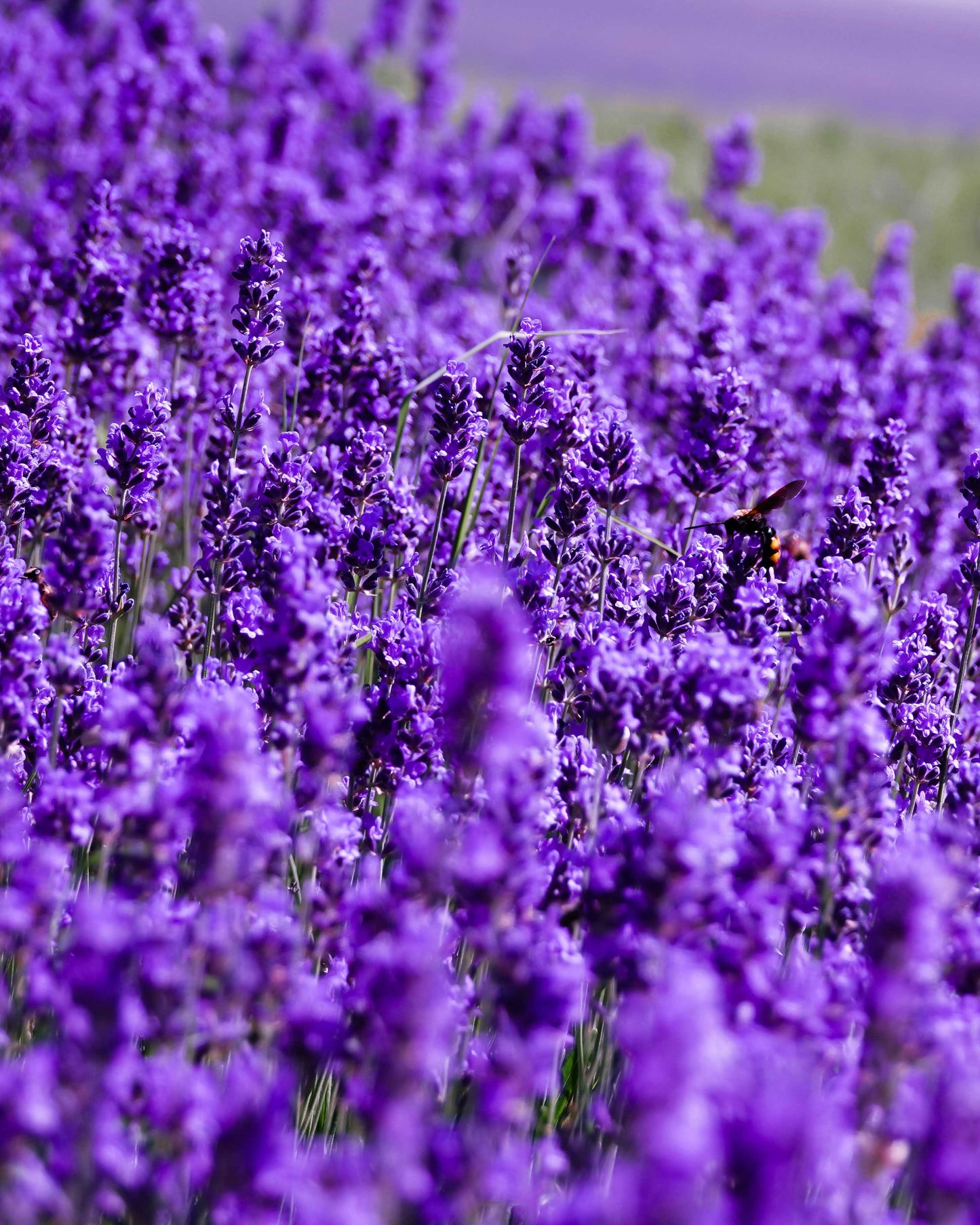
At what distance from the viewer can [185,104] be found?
7.68 m

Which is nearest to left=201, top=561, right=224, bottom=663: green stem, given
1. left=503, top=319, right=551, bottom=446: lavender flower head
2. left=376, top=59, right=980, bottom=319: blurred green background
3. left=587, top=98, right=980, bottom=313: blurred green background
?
left=503, top=319, right=551, bottom=446: lavender flower head

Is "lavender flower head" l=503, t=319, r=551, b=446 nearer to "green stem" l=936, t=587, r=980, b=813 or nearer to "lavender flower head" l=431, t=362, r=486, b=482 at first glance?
"lavender flower head" l=431, t=362, r=486, b=482

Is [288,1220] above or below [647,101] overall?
below

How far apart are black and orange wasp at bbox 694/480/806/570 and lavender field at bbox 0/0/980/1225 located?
0.04 feet

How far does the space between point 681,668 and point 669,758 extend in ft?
3.26

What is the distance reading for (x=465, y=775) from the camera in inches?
85.4

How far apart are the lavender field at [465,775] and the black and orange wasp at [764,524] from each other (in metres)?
0.01

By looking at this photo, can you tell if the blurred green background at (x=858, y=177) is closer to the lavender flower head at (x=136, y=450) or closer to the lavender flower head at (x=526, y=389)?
the lavender flower head at (x=526, y=389)

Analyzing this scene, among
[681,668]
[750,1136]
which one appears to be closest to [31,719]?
[681,668]

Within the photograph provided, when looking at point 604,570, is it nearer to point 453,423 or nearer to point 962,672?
point 453,423

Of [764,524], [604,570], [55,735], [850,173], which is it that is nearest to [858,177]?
[850,173]

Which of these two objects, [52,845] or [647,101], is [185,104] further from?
[647,101]

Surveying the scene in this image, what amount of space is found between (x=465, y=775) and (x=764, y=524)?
1.73 meters

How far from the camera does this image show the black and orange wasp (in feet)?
11.7
